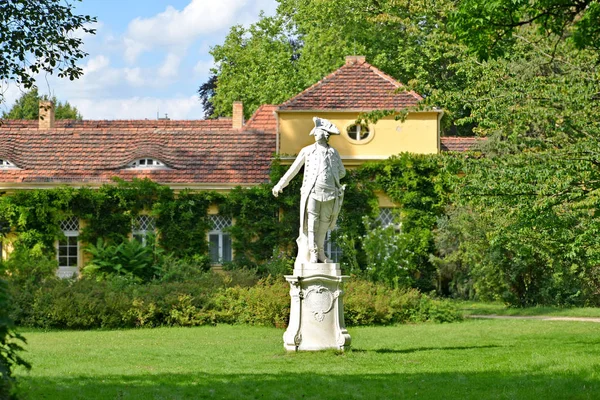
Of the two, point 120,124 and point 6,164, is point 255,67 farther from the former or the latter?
point 6,164

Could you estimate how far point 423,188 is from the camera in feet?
102

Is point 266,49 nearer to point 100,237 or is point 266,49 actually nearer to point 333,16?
point 333,16

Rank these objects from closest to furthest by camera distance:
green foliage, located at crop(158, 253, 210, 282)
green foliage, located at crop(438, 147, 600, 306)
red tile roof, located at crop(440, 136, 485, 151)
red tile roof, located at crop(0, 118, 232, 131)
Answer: green foliage, located at crop(438, 147, 600, 306)
green foliage, located at crop(158, 253, 210, 282)
red tile roof, located at crop(440, 136, 485, 151)
red tile roof, located at crop(0, 118, 232, 131)

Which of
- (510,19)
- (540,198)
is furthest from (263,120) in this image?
(510,19)

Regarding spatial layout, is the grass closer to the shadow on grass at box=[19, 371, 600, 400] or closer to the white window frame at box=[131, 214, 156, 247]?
the white window frame at box=[131, 214, 156, 247]

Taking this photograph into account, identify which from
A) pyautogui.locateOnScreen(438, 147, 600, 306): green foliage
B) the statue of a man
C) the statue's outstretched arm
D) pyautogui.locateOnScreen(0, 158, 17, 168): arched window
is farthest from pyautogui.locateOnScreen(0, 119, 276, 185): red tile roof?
the statue of a man

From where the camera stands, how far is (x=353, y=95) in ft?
105

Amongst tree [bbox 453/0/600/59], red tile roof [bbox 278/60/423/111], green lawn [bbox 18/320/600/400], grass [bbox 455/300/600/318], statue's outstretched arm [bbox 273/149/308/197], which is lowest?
grass [bbox 455/300/600/318]

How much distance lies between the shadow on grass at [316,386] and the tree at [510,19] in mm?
4439

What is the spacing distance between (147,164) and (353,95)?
7.02 meters

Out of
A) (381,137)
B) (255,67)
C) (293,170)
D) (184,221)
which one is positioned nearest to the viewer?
(293,170)

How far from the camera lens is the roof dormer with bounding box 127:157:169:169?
106ft

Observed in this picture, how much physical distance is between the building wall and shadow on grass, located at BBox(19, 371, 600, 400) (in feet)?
61.1

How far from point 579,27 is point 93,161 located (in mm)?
21860
